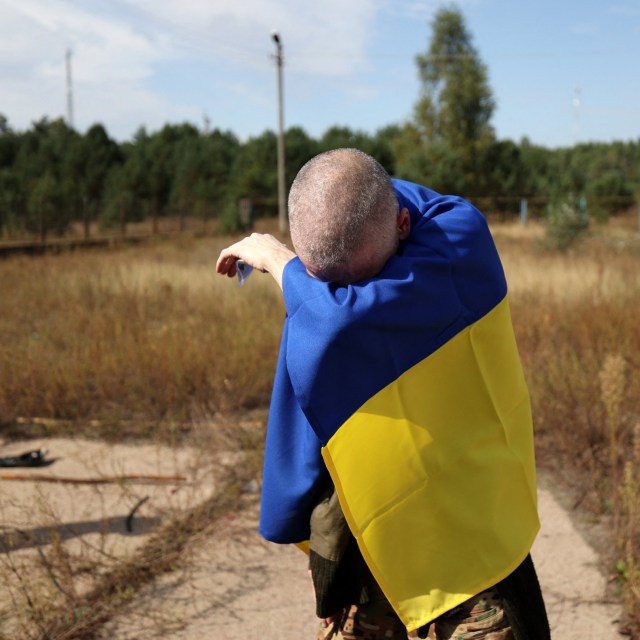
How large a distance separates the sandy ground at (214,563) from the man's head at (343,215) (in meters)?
2.08

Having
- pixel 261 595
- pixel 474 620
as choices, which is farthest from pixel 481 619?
pixel 261 595

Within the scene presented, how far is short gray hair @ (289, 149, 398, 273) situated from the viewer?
1.32 meters

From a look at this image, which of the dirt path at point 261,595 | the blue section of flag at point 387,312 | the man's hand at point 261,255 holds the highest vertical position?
the man's hand at point 261,255

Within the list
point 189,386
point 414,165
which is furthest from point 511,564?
point 414,165

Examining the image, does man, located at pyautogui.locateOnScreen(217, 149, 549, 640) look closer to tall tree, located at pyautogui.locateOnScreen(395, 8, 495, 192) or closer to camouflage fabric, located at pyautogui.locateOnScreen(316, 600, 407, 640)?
camouflage fabric, located at pyautogui.locateOnScreen(316, 600, 407, 640)

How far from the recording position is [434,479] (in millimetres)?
1440

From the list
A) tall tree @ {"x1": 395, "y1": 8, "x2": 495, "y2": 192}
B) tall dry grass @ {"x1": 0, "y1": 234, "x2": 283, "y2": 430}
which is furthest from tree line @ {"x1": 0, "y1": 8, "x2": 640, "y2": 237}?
tall dry grass @ {"x1": 0, "y1": 234, "x2": 283, "y2": 430}

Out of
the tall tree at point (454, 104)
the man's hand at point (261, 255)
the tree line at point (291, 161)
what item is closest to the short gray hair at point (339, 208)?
the man's hand at point (261, 255)

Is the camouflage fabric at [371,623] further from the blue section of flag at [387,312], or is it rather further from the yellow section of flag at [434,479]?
the blue section of flag at [387,312]

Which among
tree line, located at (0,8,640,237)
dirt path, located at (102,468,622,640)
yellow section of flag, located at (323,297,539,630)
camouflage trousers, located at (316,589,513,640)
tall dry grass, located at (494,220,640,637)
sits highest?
tree line, located at (0,8,640,237)

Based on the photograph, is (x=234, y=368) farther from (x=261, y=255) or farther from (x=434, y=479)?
(x=434, y=479)

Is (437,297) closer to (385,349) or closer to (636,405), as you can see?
(385,349)

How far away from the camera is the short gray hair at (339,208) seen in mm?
1319

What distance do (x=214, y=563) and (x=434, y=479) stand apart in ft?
7.54
